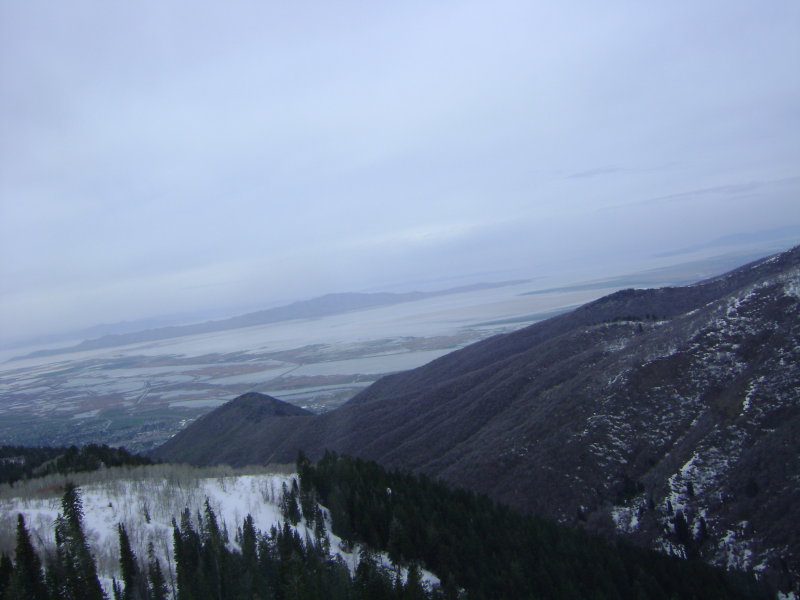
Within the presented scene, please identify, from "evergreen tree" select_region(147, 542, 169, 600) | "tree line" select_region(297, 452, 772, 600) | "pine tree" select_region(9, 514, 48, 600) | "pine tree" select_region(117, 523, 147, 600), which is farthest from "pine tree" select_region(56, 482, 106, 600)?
"tree line" select_region(297, 452, 772, 600)

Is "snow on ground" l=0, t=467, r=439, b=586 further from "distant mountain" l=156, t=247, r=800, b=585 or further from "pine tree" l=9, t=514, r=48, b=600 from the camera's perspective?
"distant mountain" l=156, t=247, r=800, b=585

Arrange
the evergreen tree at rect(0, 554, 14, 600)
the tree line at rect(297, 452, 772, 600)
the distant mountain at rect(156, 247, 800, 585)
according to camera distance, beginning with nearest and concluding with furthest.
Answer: the evergreen tree at rect(0, 554, 14, 600), the tree line at rect(297, 452, 772, 600), the distant mountain at rect(156, 247, 800, 585)

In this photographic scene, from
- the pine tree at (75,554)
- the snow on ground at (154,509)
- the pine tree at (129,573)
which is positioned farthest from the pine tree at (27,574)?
the pine tree at (129,573)

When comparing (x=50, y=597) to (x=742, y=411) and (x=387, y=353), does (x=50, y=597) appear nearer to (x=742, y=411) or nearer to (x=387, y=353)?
(x=742, y=411)

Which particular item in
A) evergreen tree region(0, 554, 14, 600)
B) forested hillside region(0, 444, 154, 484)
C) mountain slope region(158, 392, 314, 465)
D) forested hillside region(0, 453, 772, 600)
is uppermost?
evergreen tree region(0, 554, 14, 600)

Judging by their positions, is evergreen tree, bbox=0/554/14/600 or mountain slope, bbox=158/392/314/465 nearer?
evergreen tree, bbox=0/554/14/600

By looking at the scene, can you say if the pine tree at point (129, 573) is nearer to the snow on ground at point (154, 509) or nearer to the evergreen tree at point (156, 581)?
the evergreen tree at point (156, 581)

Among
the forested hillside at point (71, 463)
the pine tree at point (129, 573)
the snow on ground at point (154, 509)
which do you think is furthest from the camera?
the forested hillside at point (71, 463)
